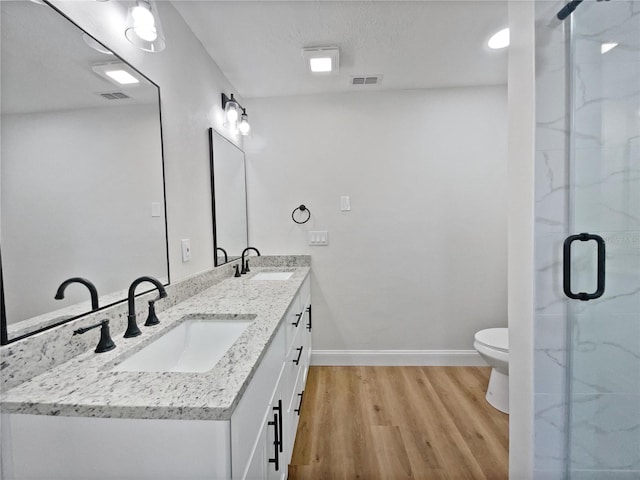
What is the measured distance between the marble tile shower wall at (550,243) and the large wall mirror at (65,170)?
1.61 metres

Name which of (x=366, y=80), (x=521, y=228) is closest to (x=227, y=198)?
(x=366, y=80)

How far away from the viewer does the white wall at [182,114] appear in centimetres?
120

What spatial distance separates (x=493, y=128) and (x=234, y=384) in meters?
2.83

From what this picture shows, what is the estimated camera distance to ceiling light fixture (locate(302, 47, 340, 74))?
1939 millimetres

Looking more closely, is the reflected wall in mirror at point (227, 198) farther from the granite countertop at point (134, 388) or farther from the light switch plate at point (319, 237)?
the granite countertop at point (134, 388)

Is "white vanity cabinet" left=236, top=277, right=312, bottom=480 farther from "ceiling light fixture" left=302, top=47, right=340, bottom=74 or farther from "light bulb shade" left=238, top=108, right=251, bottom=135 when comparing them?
"ceiling light fixture" left=302, top=47, right=340, bottom=74

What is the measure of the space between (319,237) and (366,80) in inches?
53.2

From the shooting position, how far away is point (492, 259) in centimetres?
258

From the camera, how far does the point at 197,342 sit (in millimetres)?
1271

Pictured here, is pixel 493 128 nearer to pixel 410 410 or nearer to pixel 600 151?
pixel 600 151

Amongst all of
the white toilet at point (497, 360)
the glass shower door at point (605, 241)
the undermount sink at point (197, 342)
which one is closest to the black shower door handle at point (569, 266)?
the glass shower door at point (605, 241)

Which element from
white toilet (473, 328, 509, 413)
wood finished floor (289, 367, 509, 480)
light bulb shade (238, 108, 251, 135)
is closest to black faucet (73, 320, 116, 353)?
wood finished floor (289, 367, 509, 480)

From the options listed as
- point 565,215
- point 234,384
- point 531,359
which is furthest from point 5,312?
point 565,215

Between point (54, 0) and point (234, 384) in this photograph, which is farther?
point (54, 0)
